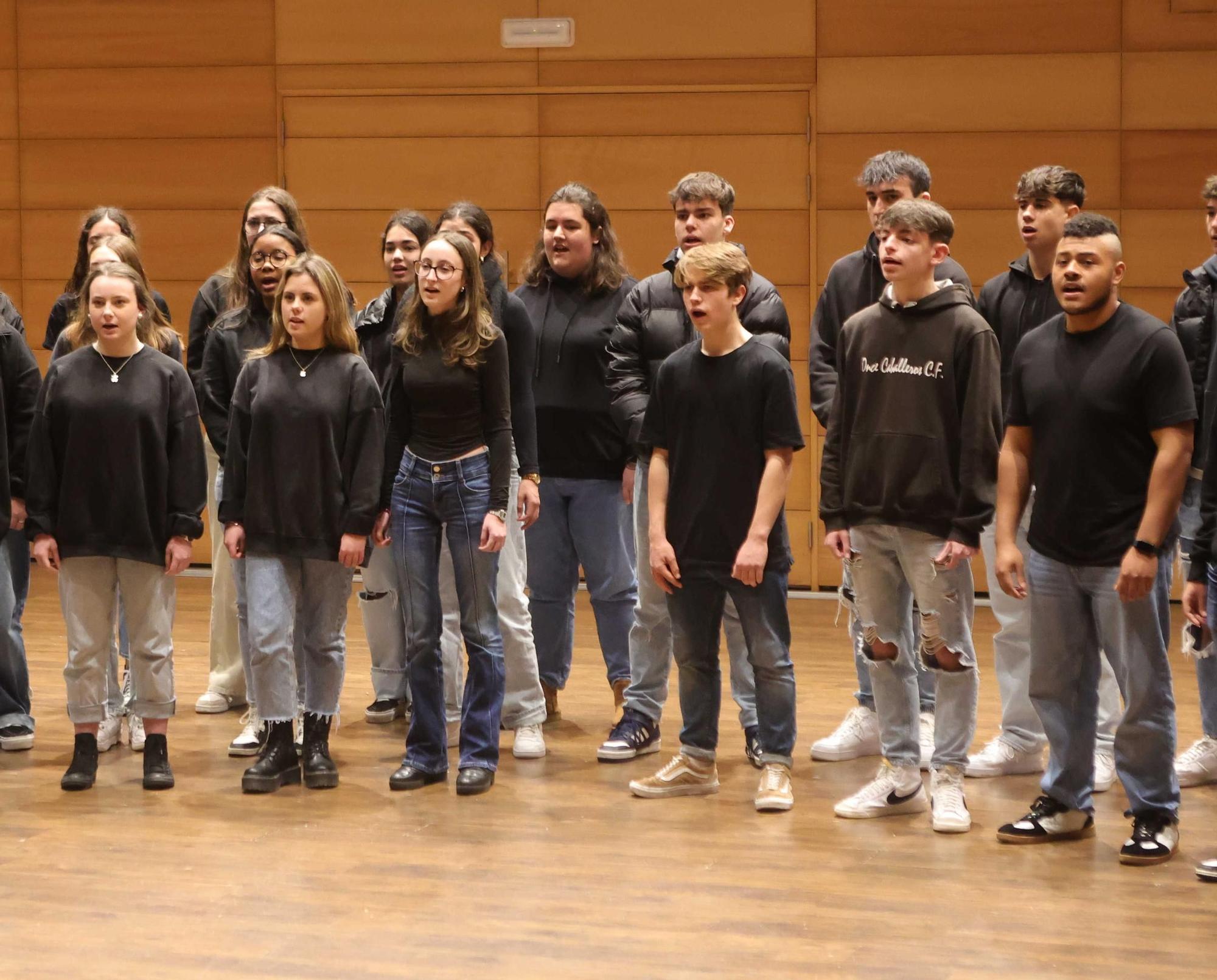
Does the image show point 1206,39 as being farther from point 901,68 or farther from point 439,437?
point 439,437

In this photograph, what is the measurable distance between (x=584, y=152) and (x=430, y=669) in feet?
11.9

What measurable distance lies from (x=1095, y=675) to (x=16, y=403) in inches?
118

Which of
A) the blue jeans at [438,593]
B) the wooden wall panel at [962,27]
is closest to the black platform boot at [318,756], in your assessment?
the blue jeans at [438,593]

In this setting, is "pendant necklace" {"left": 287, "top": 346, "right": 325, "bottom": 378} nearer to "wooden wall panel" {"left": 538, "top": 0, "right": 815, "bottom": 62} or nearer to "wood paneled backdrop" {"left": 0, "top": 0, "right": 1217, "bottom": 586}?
"wood paneled backdrop" {"left": 0, "top": 0, "right": 1217, "bottom": 586}

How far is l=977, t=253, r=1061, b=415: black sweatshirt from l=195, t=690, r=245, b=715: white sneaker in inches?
101

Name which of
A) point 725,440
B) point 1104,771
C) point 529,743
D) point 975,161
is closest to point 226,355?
point 529,743

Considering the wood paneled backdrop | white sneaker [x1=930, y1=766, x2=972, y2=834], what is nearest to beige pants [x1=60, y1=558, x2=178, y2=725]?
white sneaker [x1=930, y1=766, x2=972, y2=834]

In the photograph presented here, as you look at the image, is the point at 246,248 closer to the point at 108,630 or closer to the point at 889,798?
the point at 108,630

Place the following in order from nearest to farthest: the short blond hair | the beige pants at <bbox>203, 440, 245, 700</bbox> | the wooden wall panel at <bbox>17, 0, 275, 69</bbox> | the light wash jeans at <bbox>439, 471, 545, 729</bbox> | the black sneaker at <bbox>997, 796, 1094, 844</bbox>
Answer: the black sneaker at <bbox>997, 796, 1094, 844</bbox> < the short blond hair < the light wash jeans at <bbox>439, 471, 545, 729</bbox> < the beige pants at <bbox>203, 440, 245, 700</bbox> < the wooden wall panel at <bbox>17, 0, 275, 69</bbox>

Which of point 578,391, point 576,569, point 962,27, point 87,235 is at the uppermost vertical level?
point 962,27

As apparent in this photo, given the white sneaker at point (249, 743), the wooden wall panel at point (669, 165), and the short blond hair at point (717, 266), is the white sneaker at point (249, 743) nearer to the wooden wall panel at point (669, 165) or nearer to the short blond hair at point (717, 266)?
the short blond hair at point (717, 266)

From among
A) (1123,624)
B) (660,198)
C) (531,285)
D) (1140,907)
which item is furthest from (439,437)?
(660,198)

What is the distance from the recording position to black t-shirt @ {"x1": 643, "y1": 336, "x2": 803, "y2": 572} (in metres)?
3.72

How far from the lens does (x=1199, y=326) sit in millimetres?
4086
